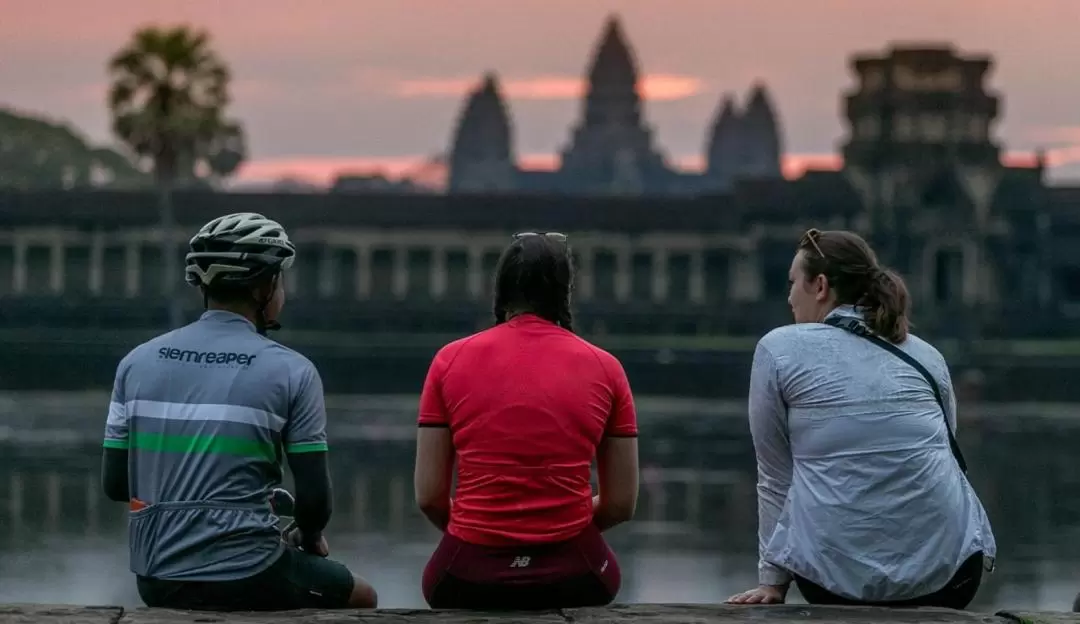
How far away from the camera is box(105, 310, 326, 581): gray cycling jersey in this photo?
505cm

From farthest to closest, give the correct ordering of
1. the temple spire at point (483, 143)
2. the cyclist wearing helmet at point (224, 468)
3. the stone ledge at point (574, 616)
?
the temple spire at point (483, 143) < the cyclist wearing helmet at point (224, 468) < the stone ledge at point (574, 616)

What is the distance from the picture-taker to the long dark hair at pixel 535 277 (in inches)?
209

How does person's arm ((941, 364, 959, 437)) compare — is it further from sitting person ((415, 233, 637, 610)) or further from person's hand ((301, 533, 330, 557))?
person's hand ((301, 533, 330, 557))

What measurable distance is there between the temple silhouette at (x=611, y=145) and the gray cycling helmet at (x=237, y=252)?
127019 mm

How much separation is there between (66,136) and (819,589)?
114992 millimetres

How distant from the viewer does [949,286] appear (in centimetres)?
6531

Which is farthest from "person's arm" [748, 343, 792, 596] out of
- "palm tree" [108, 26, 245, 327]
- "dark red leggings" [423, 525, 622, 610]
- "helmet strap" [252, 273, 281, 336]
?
"palm tree" [108, 26, 245, 327]

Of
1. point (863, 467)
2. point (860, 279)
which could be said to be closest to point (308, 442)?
A: point (863, 467)

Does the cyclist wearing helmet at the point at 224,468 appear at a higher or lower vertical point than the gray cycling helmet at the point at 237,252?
lower

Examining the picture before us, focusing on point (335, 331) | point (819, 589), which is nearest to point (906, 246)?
point (335, 331)

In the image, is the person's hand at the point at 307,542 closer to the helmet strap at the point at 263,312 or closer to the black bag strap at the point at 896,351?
the helmet strap at the point at 263,312

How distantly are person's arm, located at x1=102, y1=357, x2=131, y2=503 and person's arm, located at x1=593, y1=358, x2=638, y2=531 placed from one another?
49.0 inches

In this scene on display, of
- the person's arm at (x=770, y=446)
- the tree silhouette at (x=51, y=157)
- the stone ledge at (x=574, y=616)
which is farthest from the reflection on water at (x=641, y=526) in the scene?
the tree silhouette at (x=51, y=157)

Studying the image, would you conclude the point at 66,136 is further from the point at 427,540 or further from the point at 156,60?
the point at 427,540
